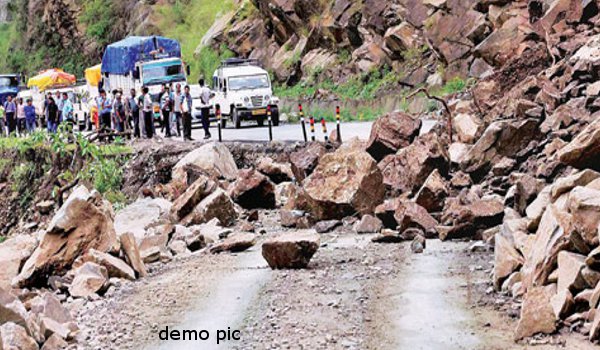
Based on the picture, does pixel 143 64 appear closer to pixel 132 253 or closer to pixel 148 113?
pixel 148 113

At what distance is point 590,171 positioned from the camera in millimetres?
13016

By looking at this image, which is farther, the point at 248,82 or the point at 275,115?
the point at 248,82

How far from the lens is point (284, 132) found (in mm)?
33469

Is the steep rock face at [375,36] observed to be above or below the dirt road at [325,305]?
above

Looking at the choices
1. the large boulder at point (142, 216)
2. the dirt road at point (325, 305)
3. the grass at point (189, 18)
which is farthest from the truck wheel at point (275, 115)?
the grass at point (189, 18)

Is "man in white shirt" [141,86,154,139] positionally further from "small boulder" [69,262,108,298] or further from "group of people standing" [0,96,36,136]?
"small boulder" [69,262,108,298]

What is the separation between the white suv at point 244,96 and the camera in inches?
1478

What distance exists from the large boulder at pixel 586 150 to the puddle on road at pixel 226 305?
4.56 meters

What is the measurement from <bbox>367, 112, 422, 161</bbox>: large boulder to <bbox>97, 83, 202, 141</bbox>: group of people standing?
9.72m

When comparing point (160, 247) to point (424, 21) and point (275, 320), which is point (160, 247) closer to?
point (275, 320)

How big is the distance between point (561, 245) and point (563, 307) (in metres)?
0.89

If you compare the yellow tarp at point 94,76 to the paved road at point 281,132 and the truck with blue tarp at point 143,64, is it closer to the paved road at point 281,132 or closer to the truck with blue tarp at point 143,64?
the truck with blue tarp at point 143,64

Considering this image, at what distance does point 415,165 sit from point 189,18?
50.5 metres

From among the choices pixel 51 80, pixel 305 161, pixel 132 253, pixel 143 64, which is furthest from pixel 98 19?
pixel 132 253
